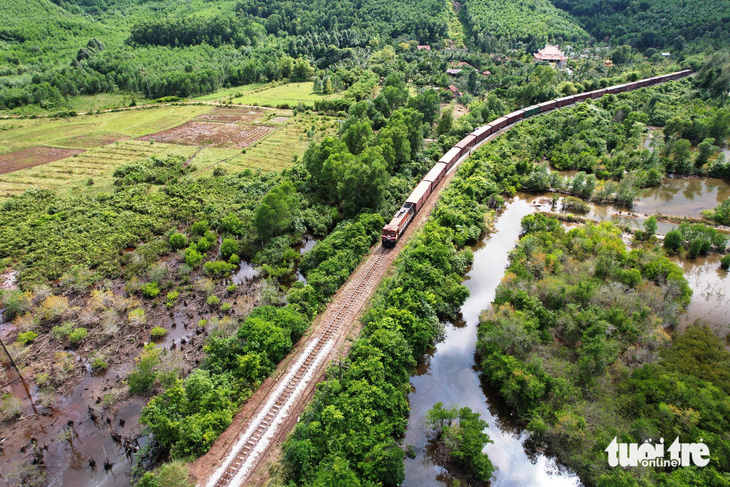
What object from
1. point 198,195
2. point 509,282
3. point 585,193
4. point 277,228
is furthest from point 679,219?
point 198,195

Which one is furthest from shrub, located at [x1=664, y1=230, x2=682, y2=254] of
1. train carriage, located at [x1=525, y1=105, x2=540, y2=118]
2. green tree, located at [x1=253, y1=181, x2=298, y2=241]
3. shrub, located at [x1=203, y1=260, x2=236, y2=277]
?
shrub, located at [x1=203, y1=260, x2=236, y2=277]

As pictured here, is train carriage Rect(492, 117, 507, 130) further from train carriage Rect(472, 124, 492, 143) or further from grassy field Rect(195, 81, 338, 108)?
grassy field Rect(195, 81, 338, 108)

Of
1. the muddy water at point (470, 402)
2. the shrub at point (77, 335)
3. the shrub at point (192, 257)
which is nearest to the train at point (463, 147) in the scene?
the muddy water at point (470, 402)

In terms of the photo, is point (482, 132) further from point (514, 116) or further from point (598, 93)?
point (598, 93)

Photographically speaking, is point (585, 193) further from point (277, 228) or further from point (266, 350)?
point (266, 350)

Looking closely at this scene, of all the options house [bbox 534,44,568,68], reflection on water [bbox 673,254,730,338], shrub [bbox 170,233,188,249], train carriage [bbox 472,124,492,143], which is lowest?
reflection on water [bbox 673,254,730,338]

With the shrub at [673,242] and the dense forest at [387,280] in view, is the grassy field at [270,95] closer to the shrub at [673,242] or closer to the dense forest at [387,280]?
the dense forest at [387,280]
